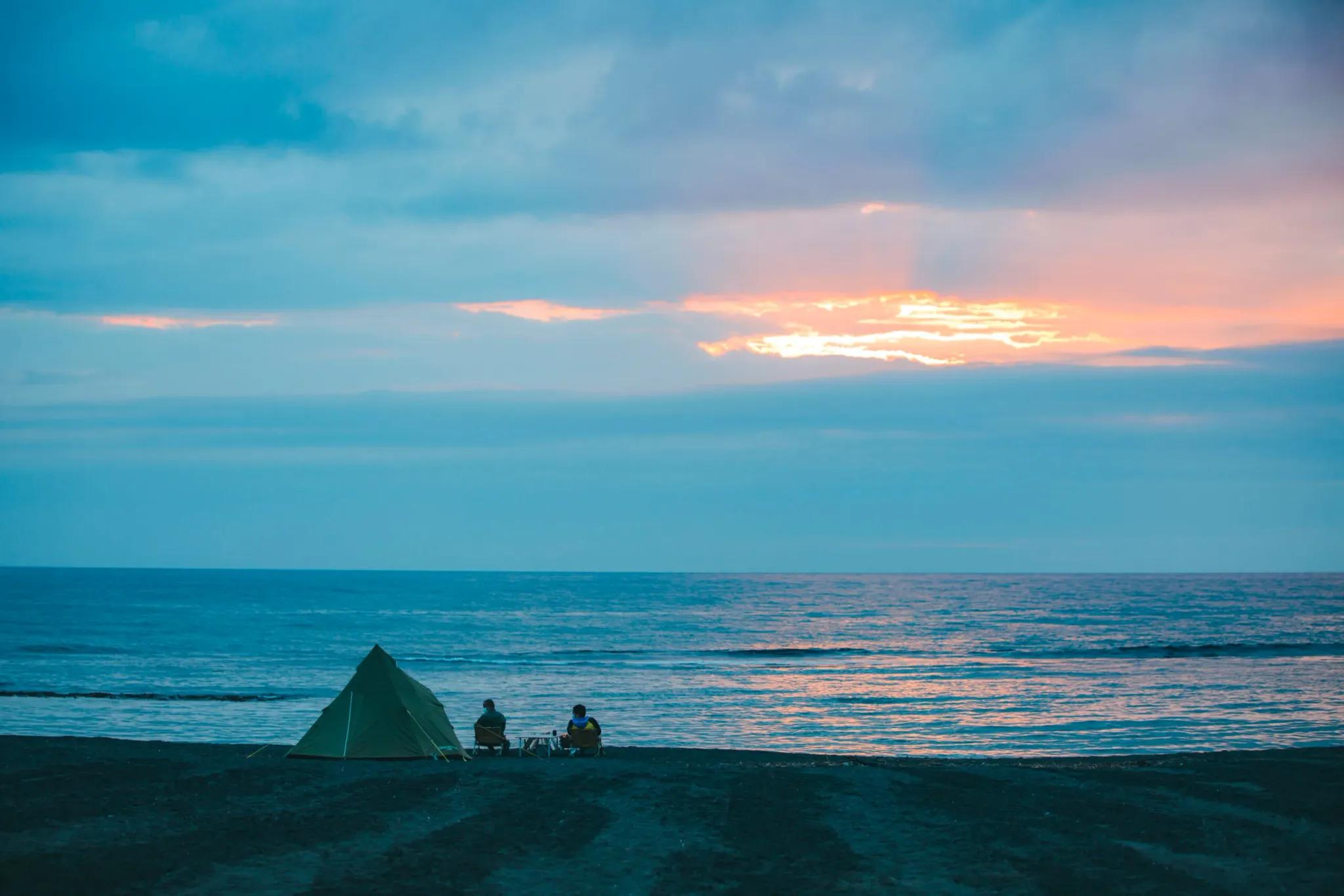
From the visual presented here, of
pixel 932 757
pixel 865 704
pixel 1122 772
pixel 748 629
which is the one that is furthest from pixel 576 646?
pixel 1122 772

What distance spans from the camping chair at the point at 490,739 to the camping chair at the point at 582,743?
1.36 metres

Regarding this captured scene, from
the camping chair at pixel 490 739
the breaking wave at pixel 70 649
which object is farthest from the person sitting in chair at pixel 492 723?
the breaking wave at pixel 70 649

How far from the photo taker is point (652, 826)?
47.1 feet

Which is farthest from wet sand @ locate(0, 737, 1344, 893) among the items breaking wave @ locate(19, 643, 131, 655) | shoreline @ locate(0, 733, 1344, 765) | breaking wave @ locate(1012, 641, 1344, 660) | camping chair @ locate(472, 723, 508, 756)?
breaking wave @ locate(19, 643, 131, 655)

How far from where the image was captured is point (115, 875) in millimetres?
11383

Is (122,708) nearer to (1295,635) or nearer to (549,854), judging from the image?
(549,854)

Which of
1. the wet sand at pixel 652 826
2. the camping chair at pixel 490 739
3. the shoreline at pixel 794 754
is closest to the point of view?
the wet sand at pixel 652 826

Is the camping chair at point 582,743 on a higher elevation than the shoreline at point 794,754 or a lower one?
higher

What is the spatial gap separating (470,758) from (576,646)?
45.8m

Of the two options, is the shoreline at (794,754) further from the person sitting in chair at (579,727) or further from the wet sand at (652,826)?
the wet sand at (652,826)

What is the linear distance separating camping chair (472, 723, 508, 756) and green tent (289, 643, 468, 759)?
51 centimetres

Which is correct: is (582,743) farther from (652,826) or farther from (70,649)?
(70,649)

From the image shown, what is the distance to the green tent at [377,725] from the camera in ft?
66.4

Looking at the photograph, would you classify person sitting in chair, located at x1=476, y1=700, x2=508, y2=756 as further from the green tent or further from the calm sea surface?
the calm sea surface
